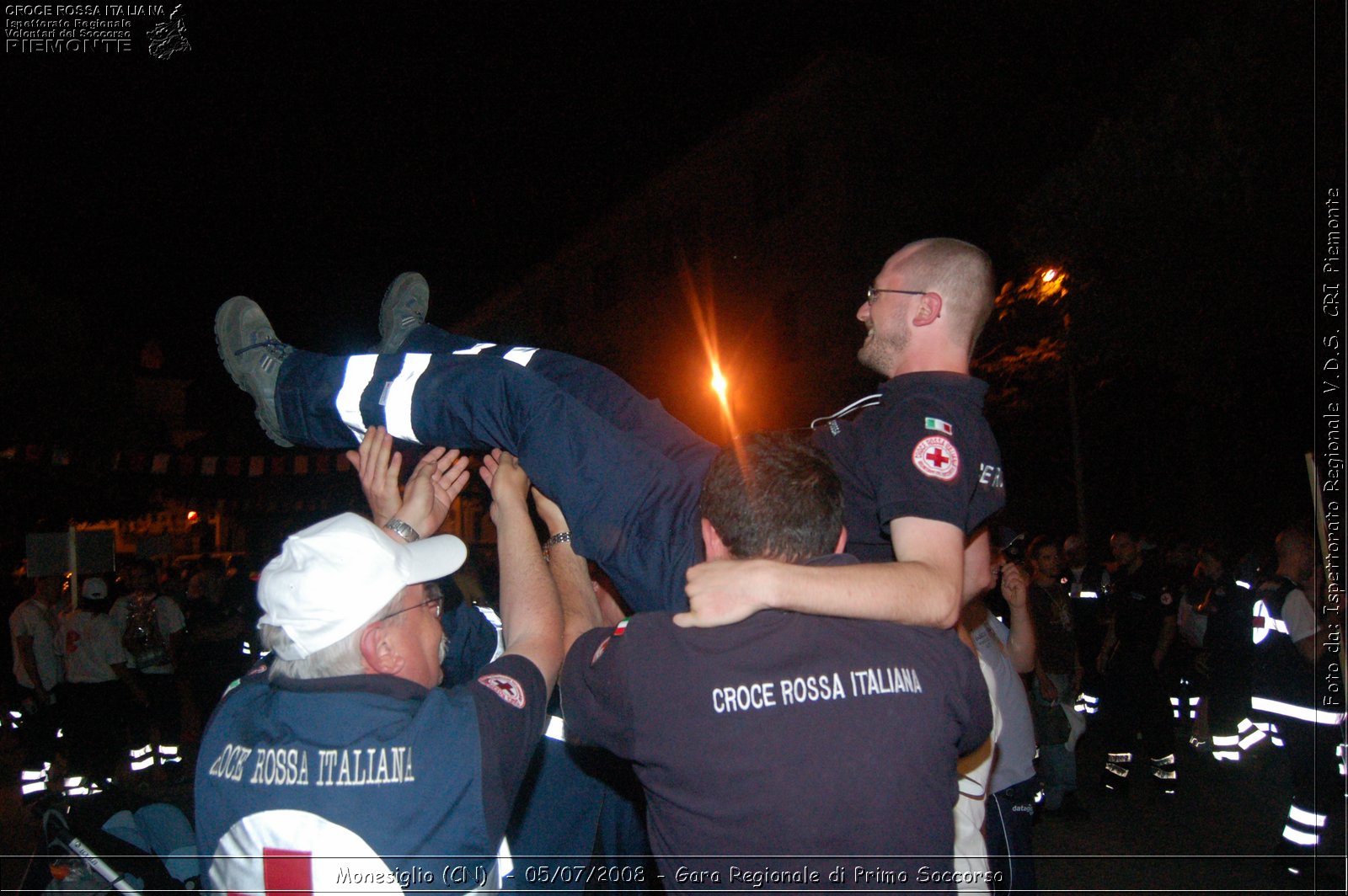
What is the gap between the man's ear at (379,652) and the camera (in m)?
2.22

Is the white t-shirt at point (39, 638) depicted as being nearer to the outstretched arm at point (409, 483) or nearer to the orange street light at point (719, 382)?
the outstretched arm at point (409, 483)

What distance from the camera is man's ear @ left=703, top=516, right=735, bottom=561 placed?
2246 mm

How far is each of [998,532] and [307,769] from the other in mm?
3046

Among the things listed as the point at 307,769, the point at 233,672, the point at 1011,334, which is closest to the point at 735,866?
the point at 307,769

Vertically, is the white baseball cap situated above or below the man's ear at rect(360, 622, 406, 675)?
above

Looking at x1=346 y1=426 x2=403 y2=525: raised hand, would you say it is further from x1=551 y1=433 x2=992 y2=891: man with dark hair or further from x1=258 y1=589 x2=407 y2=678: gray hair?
x1=551 y1=433 x2=992 y2=891: man with dark hair

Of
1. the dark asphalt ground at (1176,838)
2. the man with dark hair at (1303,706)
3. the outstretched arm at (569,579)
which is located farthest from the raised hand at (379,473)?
the man with dark hair at (1303,706)

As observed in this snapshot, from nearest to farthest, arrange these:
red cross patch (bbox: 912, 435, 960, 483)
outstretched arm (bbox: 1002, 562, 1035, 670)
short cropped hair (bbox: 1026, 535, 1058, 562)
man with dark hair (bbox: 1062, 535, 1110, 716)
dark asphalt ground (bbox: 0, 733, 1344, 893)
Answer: red cross patch (bbox: 912, 435, 960, 483)
outstretched arm (bbox: 1002, 562, 1035, 670)
dark asphalt ground (bbox: 0, 733, 1344, 893)
short cropped hair (bbox: 1026, 535, 1058, 562)
man with dark hair (bbox: 1062, 535, 1110, 716)

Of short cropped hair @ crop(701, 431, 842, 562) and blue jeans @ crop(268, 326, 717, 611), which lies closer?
short cropped hair @ crop(701, 431, 842, 562)

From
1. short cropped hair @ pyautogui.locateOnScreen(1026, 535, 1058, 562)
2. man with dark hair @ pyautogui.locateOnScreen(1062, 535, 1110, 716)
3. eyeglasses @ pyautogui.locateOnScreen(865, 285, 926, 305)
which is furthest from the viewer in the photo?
man with dark hair @ pyautogui.locateOnScreen(1062, 535, 1110, 716)

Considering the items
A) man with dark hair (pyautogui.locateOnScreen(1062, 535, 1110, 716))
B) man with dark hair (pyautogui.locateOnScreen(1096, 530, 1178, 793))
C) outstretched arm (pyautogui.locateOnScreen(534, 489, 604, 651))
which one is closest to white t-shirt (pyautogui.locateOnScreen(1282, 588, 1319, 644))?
man with dark hair (pyautogui.locateOnScreen(1096, 530, 1178, 793))

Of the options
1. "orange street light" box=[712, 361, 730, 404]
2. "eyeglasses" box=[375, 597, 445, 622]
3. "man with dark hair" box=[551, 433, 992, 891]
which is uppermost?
"orange street light" box=[712, 361, 730, 404]

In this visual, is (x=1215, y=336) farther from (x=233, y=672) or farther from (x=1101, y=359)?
(x=233, y=672)

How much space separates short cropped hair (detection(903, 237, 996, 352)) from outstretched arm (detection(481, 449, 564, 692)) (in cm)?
136
